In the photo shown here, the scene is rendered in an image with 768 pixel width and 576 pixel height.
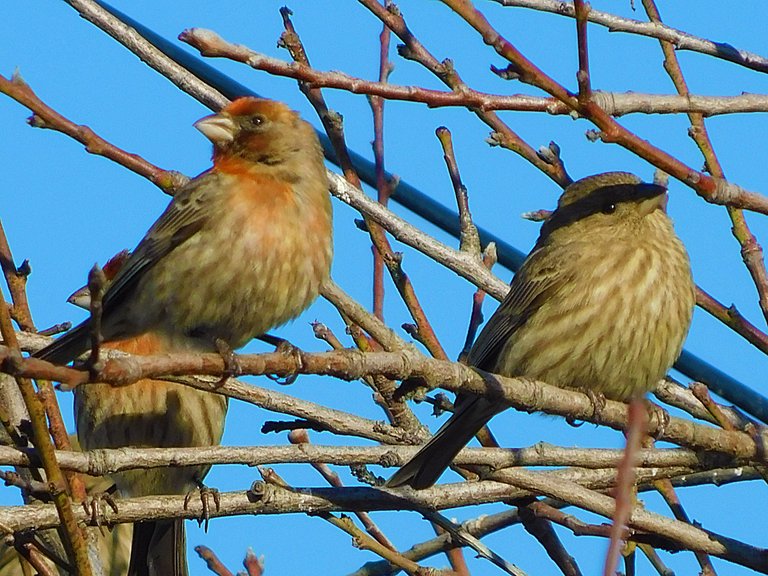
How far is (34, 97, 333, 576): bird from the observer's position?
6062 millimetres

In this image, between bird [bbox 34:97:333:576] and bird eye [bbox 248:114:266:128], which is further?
bird eye [bbox 248:114:266:128]

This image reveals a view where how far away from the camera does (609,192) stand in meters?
6.95

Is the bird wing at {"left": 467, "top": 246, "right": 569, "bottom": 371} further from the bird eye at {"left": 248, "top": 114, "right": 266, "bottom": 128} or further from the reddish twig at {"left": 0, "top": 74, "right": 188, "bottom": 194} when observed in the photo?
the reddish twig at {"left": 0, "top": 74, "right": 188, "bottom": 194}

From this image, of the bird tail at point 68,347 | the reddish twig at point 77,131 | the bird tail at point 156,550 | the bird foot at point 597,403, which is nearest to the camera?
the reddish twig at point 77,131

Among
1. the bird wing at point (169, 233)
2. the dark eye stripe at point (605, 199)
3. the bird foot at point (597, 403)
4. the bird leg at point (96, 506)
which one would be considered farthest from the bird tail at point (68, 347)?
the dark eye stripe at point (605, 199)

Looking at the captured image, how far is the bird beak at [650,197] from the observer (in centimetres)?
687

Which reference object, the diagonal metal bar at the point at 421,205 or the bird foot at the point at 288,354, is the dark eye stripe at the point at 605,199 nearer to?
the diagonal metal bar at the point at 421,205

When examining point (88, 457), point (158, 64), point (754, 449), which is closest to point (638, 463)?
point (754, 449)

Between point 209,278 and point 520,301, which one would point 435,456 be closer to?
point 209,278

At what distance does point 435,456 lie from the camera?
5.29m

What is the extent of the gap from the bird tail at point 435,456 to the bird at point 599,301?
0.26 m

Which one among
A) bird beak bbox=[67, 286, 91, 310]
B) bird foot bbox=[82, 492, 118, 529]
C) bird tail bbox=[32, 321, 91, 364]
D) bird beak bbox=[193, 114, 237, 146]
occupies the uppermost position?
bird beak bbox=[193, 114, 237, 146]

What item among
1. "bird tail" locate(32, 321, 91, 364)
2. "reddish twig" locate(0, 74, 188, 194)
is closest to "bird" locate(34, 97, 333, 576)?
"reddish twig" locate(0, 74, 188, 194)

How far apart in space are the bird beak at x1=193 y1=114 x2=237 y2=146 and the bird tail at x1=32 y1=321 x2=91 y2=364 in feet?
6.42
